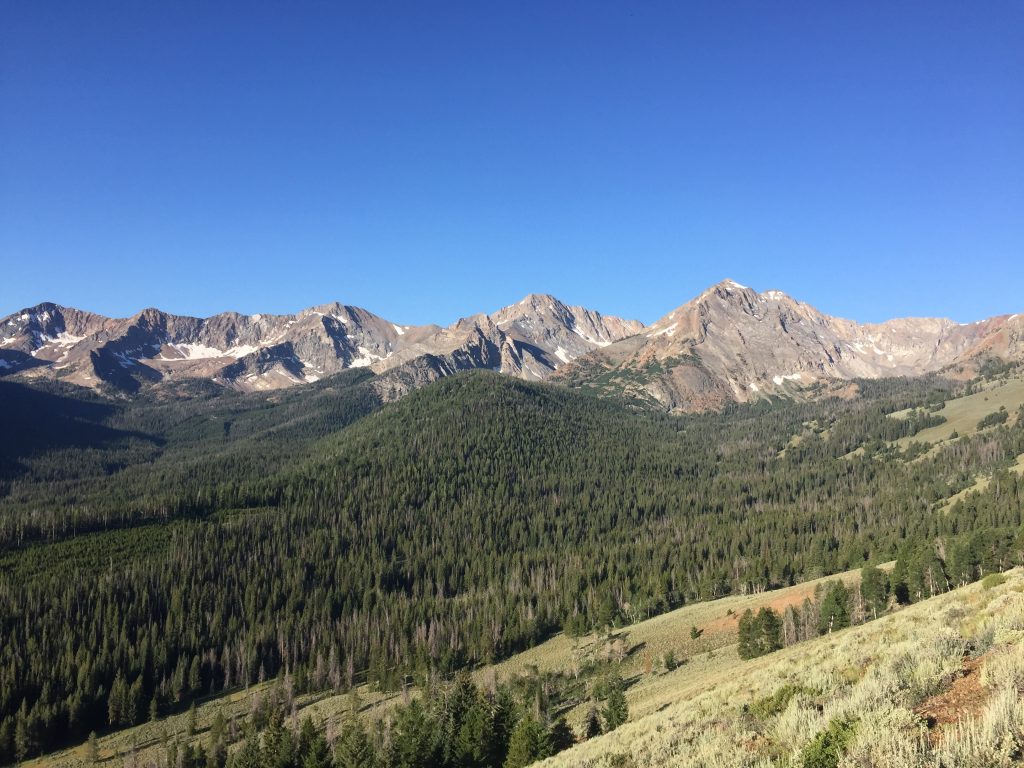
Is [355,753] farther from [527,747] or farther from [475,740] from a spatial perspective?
[527,747]

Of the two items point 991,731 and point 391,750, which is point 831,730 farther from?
point 391,750

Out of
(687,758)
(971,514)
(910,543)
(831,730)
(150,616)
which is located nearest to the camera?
(831,730)

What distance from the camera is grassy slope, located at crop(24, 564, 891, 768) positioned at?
83.5 meters

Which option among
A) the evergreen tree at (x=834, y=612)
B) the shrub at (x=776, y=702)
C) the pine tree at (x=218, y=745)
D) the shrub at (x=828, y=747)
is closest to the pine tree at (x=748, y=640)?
the evergreen tree at (x=834, y=612)

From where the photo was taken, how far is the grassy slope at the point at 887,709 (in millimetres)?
13078

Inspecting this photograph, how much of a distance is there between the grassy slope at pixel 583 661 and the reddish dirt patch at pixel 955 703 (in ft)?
194

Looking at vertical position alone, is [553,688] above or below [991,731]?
below

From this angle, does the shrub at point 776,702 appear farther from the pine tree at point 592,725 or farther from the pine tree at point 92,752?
the pine tree at point 92,752

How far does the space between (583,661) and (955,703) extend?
8942 centimetres

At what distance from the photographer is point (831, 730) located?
15.3m

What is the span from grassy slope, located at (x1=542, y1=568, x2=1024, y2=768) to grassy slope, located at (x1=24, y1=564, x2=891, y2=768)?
→ 158 feet

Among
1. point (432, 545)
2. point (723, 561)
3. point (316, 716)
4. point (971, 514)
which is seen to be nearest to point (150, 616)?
point (316, 716)

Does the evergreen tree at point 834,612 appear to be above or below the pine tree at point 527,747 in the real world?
below

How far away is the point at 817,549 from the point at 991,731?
148822mm
